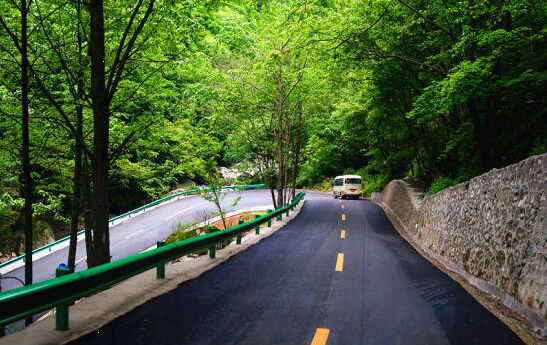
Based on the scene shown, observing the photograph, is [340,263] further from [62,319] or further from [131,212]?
[131,212]

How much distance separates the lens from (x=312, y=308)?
4.90 meters

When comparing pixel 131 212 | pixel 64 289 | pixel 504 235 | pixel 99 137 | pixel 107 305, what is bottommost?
pixel 131 212

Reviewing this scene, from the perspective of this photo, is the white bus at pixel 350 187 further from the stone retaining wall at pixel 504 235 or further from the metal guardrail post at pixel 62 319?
the metal guardrail post at pixel 62 319

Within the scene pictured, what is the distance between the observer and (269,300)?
5.17m

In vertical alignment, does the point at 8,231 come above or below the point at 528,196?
below

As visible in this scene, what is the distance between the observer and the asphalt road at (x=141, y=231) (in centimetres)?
1665

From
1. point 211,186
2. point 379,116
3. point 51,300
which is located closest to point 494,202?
point 51,300

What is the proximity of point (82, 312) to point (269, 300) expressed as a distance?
264 centimetres

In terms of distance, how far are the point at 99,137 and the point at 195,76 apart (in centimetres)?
900

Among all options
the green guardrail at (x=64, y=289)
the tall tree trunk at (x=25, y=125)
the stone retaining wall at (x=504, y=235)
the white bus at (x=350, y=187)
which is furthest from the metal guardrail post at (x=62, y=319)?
the white bus at (x=350, y=187)

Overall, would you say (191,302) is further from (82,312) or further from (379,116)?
(379,116)

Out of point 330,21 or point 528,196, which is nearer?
point 528,196

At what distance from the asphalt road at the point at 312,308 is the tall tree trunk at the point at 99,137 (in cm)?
219

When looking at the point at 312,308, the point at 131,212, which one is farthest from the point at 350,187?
the point at 312,308
